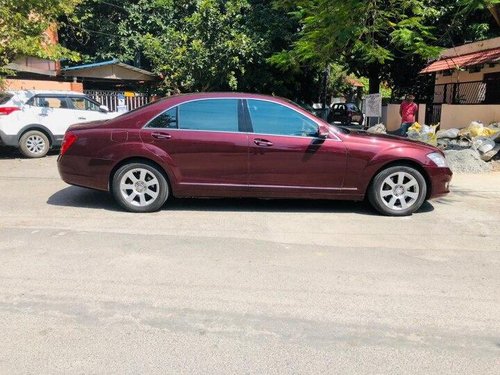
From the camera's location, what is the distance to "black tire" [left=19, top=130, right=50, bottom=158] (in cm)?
1231

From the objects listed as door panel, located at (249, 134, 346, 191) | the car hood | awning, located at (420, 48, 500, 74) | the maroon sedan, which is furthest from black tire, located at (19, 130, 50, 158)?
awning, located at (420, 48, 500, 74)

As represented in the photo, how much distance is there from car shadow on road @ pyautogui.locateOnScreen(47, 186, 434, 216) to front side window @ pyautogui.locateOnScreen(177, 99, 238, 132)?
1172mm

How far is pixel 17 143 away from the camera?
40.0 feet

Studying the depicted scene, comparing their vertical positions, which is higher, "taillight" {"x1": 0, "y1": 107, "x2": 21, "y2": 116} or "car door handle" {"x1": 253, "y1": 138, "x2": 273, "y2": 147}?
"taillight" {"x1": 0, "y1": 107, "x2": 21, "y2": 116}

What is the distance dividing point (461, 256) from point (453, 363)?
2.27 m

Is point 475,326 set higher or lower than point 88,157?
lower

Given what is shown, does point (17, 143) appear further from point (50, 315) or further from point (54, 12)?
point (50, 315)

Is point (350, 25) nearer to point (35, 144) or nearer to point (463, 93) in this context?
point (35, 144)

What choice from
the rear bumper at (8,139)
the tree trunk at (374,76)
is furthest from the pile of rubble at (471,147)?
the tree trunk at (374,76)

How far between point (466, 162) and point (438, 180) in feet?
15.5

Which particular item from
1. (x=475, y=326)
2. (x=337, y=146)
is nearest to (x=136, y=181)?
(x=337, y=146)

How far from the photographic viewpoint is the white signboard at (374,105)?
1627cm

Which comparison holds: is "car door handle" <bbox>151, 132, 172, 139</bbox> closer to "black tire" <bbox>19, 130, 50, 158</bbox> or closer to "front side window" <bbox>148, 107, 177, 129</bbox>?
"front side window" <bbox>148, 107, 177, 129</bbox>

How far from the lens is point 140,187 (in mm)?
6750
